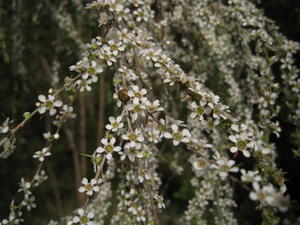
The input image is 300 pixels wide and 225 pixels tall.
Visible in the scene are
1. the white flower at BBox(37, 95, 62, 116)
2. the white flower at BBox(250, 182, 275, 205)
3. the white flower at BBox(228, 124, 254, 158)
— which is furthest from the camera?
the white flower at BBox(37, 95, 62, 116)

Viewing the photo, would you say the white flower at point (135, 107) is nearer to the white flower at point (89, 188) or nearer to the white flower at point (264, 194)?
the white flower at point (89, 188)

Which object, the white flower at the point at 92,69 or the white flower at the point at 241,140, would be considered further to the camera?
the white flower at the point at 92,69

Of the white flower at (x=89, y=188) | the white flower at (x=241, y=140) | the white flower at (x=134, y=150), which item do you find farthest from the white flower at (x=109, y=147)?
the white flower at (x=241, y=140)

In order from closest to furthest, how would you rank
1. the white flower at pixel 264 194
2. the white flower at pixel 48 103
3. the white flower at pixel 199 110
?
the white flower at pixel 264 194 < the white flower at pixel 199 110 < the white flower at pixel 48 103

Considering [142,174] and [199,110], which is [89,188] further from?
[199,110]

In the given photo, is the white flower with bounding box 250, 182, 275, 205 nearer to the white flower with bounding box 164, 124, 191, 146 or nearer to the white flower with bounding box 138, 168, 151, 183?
the white flower with bounding box 164, 124, 191, 146

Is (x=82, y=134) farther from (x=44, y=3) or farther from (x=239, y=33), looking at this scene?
(x=239, y=33)

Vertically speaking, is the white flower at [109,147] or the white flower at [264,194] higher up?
the white flower at [264,194]

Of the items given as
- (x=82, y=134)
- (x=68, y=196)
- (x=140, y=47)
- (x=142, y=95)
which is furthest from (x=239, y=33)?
(x=68, y=196)

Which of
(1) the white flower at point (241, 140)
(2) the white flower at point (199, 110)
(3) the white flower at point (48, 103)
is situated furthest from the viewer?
(3) the white flower at point (48, 103)

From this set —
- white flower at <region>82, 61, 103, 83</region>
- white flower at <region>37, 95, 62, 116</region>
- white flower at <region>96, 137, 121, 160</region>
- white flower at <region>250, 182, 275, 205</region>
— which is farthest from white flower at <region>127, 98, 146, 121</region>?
white flower at <region>250, 182, 275, 205</region>

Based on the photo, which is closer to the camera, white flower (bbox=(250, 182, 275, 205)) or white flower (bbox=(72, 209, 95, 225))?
white flower (bbox=(250, 182, 275, 205))
